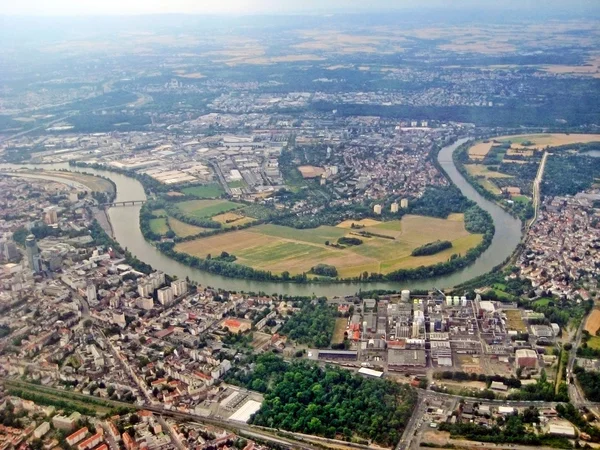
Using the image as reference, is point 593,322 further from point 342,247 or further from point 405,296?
point 342,247

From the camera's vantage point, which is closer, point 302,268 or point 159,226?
point 302,268

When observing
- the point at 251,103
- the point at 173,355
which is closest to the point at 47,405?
the point at 173,355

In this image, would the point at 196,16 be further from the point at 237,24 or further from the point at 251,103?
the point at 251,103

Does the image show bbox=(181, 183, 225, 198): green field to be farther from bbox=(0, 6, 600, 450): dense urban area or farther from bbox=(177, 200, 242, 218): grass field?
bbox=(177, 200, 242, 218): grass field

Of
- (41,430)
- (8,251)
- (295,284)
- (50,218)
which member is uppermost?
(8,251)

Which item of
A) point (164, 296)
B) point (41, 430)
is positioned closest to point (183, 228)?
point (164, 296)

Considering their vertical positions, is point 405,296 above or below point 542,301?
above
